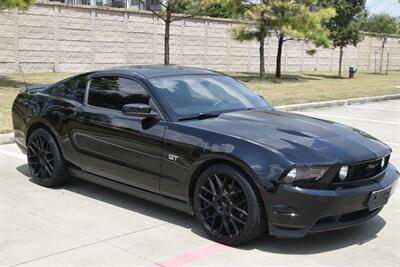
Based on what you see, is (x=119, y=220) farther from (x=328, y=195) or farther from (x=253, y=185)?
(x=328, y=195)

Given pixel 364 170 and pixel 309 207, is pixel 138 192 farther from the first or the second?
pixel 364 170

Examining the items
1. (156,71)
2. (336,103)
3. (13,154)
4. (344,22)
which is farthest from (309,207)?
(344,22)

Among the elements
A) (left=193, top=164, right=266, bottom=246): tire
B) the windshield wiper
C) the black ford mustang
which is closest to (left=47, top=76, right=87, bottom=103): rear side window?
the black ford mustang

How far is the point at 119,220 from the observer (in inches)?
209

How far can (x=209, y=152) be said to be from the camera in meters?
4.71

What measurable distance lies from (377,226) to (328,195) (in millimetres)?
1247

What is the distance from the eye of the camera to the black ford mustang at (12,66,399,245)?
436 centimetres

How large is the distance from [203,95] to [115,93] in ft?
3.12

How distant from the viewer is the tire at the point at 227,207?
4457mm

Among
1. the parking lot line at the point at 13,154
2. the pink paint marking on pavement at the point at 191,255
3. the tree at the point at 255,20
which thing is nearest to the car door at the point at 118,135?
the pink paint marking on pavement at the point at 191,255

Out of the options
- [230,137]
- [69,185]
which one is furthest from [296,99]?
[230,137]

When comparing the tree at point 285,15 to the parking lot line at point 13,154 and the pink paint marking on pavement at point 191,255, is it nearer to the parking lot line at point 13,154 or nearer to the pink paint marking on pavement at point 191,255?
the parking lot line at point 13,154

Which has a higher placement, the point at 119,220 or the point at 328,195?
the point at 328,195

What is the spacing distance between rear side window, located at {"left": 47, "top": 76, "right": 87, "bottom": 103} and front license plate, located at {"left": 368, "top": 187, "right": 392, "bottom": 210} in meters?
3.29
